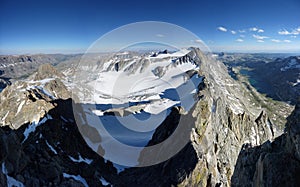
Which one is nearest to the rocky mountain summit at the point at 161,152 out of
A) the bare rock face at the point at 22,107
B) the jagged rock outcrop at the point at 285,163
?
the jagged rock outcrop at the point at 285,163

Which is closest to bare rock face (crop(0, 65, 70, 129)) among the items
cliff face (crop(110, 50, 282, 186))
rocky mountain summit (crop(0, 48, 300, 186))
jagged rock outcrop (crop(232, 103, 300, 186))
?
rocky mountain summit (crop(0, 48, 300, 186))

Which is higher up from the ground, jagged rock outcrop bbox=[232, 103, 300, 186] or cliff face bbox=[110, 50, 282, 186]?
jagged rock outcrop bbox=[232, 103, 300, 186]

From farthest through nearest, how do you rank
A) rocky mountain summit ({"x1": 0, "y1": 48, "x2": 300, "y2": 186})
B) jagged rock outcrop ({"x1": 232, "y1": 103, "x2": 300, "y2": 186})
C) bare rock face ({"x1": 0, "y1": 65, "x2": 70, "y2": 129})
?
bare rock face ({"x1": 0, "y1": 65, "x2": 70, "y2": 129}) → rocky mountain summit ({"x1": 0, "y1": 48, "x2": 300, "y2": 186}) → jagged rock outcrop ({"x1": 232, "y1": 103, "x2": 300, "y2": 186})

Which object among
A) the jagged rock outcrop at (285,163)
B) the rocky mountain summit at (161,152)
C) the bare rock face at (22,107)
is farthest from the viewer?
the bare rock face at (22,107)

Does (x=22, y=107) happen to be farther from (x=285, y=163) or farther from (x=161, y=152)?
(x=285, y=163)

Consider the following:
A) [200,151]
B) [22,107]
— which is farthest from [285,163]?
[22,107]

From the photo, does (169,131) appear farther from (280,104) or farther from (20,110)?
(280,104)

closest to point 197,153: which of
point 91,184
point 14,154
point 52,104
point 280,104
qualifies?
point 91,184

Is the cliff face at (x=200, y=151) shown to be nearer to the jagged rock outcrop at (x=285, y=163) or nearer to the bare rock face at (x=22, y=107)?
the jagged rock outcrop at (x=285, y=163)

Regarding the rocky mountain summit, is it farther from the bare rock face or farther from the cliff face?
the bare rock face

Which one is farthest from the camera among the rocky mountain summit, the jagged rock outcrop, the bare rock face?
the bare rock face

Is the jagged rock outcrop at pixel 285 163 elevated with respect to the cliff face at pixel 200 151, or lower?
elevated
